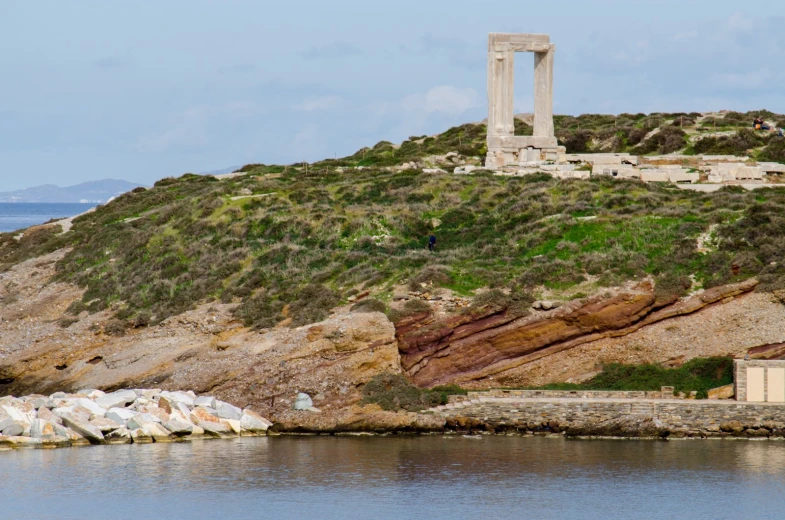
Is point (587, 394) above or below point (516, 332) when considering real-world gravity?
below

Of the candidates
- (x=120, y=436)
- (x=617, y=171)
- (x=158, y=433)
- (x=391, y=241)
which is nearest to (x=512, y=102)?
(x=617, y=171)

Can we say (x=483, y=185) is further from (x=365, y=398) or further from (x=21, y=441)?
(x=21, y=441)

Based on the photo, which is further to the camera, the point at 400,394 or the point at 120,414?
the point at 400,394

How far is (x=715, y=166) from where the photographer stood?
2451 inches

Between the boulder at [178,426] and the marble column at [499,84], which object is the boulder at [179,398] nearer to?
the boulder at [178,426]

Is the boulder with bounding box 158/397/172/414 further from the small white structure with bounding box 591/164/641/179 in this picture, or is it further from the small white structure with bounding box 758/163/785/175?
the small white structure with bounding box 758/163/785/175

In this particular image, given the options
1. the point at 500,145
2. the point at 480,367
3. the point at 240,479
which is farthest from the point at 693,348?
the point at 500,145

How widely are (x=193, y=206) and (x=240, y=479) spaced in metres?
31.5

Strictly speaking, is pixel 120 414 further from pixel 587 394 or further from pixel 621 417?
pixel 621 417

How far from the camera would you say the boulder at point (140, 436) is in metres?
38.5

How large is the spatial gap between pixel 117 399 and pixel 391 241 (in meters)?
16.8

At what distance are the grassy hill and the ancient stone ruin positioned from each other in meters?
5.84

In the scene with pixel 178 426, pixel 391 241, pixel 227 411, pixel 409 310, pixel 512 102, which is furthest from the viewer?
pixel 512 102

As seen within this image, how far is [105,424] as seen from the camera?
126 ft
